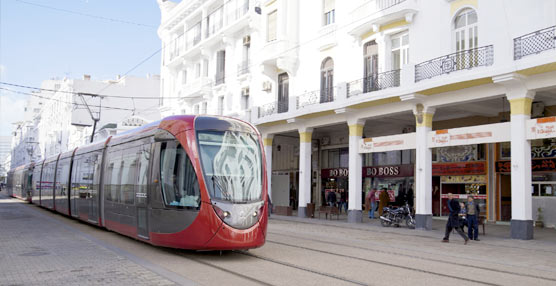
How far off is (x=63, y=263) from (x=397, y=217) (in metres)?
14.6

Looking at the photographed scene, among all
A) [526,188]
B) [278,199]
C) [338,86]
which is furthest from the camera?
[278,199]

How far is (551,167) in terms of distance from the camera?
21.0 meters

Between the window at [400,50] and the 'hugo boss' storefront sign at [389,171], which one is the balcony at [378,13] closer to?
the window at [400,50]

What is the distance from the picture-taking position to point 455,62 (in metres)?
18.5

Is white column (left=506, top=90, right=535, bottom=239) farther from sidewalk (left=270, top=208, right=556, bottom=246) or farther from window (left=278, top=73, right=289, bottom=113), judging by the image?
window (left=278, top=73, right=289, bottom=113)

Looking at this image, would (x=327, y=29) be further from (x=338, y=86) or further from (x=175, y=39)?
(x=175, y=39)

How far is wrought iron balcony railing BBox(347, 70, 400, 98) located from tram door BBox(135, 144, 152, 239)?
12176 millimetres

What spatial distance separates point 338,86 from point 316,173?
456 inches

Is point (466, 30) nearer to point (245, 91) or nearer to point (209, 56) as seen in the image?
point (245, 91)

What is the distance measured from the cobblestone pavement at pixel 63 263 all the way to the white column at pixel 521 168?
12401 mm

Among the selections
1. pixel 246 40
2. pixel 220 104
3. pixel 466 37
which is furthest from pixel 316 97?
pixel 220 104

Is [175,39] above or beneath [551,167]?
above

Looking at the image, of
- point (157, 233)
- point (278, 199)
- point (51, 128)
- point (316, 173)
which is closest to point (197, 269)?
point (157, 233)

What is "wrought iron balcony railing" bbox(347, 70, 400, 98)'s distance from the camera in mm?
21203
